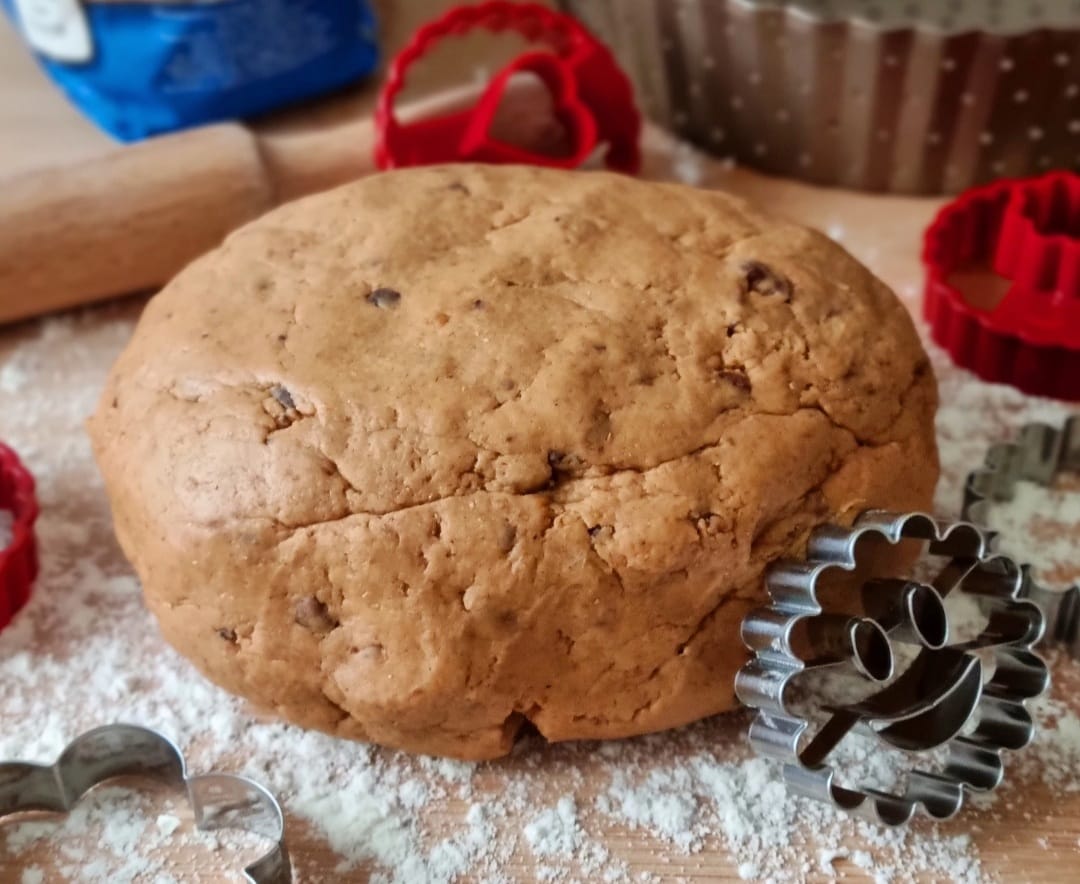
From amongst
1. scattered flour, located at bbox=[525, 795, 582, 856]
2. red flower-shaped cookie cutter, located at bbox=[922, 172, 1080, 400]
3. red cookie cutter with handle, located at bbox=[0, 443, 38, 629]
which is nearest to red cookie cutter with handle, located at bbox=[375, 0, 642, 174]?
red flower-shaped cookie cutter, located at bbox=[922, 172, 1080, 400]

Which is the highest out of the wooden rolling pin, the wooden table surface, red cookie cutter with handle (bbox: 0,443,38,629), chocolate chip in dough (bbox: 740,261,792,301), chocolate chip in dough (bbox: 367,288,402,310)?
Answer: chocolate chip in dough (bbox: 367,288,402,310)

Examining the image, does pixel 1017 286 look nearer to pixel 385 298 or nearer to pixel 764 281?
pixel 764 281

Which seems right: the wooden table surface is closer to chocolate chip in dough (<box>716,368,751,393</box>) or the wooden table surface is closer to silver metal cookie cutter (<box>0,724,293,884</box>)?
silver metal cookie cutter (<box>0,724,293,884</box>)

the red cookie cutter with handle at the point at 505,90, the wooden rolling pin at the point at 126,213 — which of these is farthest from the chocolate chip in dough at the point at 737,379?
the wooden rolling pin at the point at 126,213

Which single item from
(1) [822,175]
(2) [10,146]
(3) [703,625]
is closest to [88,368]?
(2) [10,146]

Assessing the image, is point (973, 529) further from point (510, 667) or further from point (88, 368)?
point (88, 368)

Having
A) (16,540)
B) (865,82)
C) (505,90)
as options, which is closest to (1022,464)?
(865,82)

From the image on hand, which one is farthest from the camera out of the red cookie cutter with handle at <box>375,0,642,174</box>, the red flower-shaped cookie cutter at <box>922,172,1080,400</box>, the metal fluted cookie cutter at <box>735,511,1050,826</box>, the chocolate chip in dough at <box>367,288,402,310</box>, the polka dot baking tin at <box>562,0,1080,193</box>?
the red cookie cutter with handle at <box>375,0,642,174</box>
